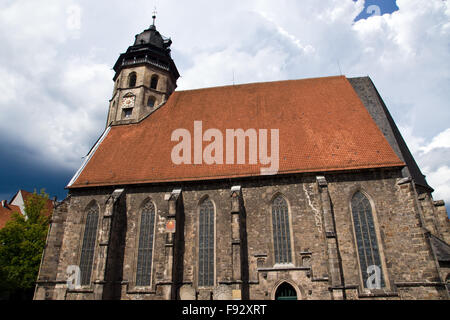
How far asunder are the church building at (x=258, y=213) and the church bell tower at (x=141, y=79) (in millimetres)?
3685

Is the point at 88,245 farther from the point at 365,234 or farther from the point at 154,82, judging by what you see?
the point at 365,234

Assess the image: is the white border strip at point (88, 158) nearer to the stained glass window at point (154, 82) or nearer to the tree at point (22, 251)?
the stained glass window at point (154, 82)

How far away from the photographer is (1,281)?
1731 centimetres

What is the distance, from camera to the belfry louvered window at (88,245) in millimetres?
14227

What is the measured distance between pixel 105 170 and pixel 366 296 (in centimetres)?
1434

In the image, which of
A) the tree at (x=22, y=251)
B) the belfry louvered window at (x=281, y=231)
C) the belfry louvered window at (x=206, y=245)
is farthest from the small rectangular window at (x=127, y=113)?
the belfry louvered window at (x=281, y=231)

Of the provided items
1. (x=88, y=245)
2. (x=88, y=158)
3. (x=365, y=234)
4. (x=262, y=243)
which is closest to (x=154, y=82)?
(x=88, y=158)

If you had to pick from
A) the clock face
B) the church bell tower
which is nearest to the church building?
the church bell tower

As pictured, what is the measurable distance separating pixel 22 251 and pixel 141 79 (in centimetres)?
1451

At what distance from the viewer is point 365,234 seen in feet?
41.2

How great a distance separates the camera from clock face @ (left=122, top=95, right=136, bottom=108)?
68.1 ft
